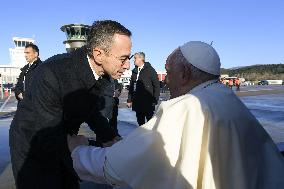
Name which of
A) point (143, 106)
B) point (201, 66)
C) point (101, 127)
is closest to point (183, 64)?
point (201, 66)

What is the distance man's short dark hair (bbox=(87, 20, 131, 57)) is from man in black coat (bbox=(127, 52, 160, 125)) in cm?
574

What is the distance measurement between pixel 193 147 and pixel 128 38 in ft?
3.48

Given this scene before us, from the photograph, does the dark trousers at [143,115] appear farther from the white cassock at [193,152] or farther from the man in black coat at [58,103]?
the white cassock at [193,152]

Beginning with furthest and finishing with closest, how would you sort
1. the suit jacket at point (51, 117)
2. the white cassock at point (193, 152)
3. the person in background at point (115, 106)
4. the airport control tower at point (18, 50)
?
1. the airport control tower at point (18, 50)
2. the person in background at point (115, 106)
3. the suit jacket at point (51, 117)
4. the white cassock at point (193, 152)

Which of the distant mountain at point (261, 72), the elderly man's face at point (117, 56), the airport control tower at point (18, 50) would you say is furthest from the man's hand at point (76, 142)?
the distant mountain at point (261, 72)

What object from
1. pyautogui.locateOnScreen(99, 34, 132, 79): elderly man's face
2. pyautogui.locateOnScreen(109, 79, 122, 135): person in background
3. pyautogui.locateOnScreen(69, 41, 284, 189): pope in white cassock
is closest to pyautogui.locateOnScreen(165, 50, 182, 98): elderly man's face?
pyautogui.locateOnScreen(69, 41, 284, 189): pope in white cassock

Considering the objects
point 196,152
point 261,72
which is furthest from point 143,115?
point 261,72

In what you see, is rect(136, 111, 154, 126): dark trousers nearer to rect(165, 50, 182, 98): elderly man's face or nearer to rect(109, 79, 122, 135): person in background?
rect(109, 79, 122, 135): person in background

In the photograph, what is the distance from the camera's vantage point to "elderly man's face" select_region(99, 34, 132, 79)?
2561 millimetres

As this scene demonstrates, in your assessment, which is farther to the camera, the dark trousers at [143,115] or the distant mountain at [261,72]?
the distant mountain at [261,72]

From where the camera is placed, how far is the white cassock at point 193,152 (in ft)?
5.91

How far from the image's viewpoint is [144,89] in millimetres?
8445

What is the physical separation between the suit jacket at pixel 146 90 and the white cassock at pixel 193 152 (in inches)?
253

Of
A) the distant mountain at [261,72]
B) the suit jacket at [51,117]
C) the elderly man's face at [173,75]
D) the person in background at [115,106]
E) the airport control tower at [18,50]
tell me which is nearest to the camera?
the elderly man's face at [173,75]
